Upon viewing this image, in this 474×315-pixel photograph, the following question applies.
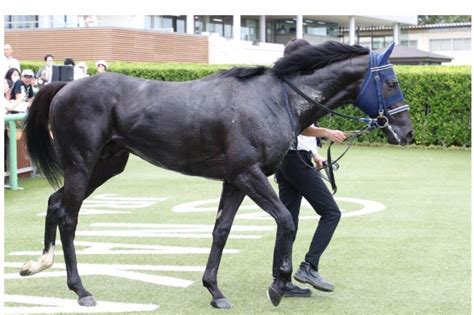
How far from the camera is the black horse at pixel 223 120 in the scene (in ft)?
16.4

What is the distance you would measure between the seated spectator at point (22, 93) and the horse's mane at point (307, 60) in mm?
6292

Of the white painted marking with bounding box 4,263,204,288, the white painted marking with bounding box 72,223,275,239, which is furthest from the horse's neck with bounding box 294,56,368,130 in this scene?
the white painted marking with bounding box 72,223,275,239

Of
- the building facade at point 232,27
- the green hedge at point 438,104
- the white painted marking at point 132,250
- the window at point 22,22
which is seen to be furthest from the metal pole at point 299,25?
the white painted marking at point 132,250

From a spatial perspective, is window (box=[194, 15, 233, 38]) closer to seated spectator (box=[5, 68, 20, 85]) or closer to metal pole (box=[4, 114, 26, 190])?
seated spectator (box=[5, 68, 20, 85])

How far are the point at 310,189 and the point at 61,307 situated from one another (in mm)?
1800

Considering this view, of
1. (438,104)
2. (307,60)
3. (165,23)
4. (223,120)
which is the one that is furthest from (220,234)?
(165,23)

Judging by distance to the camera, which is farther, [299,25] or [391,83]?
[299,25]

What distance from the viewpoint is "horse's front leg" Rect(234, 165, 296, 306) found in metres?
4.96

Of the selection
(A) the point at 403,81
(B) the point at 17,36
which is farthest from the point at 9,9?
(B) the point at 17,36

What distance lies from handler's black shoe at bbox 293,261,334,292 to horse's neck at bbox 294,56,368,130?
996 mm

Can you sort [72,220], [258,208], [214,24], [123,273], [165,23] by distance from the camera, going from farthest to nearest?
[214,24] → [165,23] → [258,208] → [123,273] → [72,220]

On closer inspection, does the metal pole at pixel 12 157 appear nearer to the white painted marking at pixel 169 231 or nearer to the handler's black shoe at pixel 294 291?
the white painted marking at pixel 169 231

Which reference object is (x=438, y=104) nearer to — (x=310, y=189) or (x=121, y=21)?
(x=310, y=189)

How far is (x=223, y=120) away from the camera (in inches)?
197
